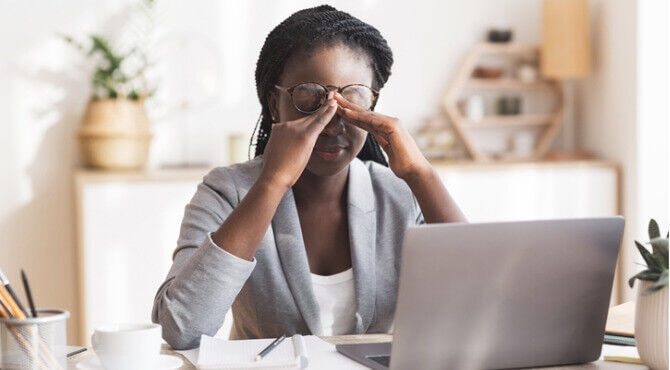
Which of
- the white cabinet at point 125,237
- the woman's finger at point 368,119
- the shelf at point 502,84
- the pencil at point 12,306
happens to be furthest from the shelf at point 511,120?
the pencil at point 12,306

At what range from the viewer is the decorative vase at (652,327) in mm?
1081

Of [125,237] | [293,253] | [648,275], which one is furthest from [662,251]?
[125,237]

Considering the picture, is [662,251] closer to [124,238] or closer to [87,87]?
[124,238]

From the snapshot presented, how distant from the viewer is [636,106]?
3279 mm

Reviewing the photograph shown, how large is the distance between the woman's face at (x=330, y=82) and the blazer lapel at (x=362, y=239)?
0.09 metres

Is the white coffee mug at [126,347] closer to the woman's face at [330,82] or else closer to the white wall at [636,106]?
the woman's face at [330,82]

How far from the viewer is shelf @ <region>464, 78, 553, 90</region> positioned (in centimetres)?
359

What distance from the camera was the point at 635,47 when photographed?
10.6 ft

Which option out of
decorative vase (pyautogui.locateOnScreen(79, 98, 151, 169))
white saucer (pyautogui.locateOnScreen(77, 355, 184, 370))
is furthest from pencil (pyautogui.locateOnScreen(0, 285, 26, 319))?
decorative vase (pyautogui.locateOnScreen(79, 98, 151, 169))

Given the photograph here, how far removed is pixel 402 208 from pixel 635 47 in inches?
79.6

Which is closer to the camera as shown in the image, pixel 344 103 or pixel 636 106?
pixel 344 103

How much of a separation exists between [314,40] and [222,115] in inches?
72.9

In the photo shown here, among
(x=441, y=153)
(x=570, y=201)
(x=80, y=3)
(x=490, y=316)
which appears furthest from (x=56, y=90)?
(x=490, y=316)

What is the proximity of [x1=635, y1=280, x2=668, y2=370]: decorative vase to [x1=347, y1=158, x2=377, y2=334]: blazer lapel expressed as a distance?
54cm
